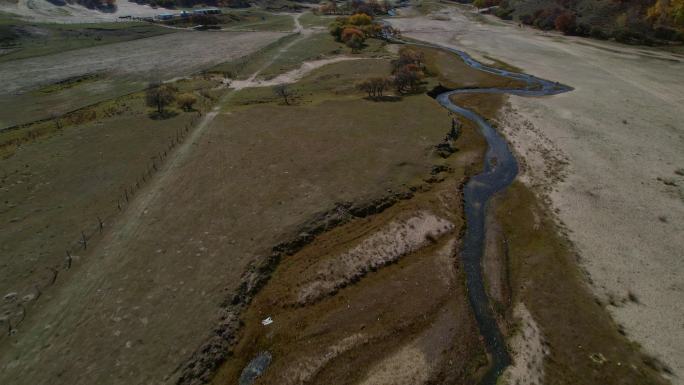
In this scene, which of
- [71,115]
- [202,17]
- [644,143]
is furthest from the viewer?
[202,17]

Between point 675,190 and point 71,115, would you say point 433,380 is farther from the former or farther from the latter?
point 71,115

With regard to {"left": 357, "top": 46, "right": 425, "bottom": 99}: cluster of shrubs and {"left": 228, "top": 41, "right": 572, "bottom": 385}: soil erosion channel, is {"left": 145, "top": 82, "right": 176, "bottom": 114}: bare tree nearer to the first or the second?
{"left": 357, "top": 46, "right": 425, "bottom": 99}: cluster of shrubs

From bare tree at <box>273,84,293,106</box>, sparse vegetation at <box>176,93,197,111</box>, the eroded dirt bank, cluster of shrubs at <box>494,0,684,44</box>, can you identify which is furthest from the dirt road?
sparse vegetation at <box>176,93,197,111</box>

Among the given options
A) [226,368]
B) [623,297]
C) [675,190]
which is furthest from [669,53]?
[226,368]

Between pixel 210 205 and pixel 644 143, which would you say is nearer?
pixel 210 205

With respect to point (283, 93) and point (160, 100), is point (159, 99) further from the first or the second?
point (283, 93)

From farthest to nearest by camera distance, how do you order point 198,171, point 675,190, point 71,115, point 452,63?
point 452,63
point 71,115
point 198,171
point 675,190

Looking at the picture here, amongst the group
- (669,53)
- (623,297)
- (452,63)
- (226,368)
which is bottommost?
(226,368)
